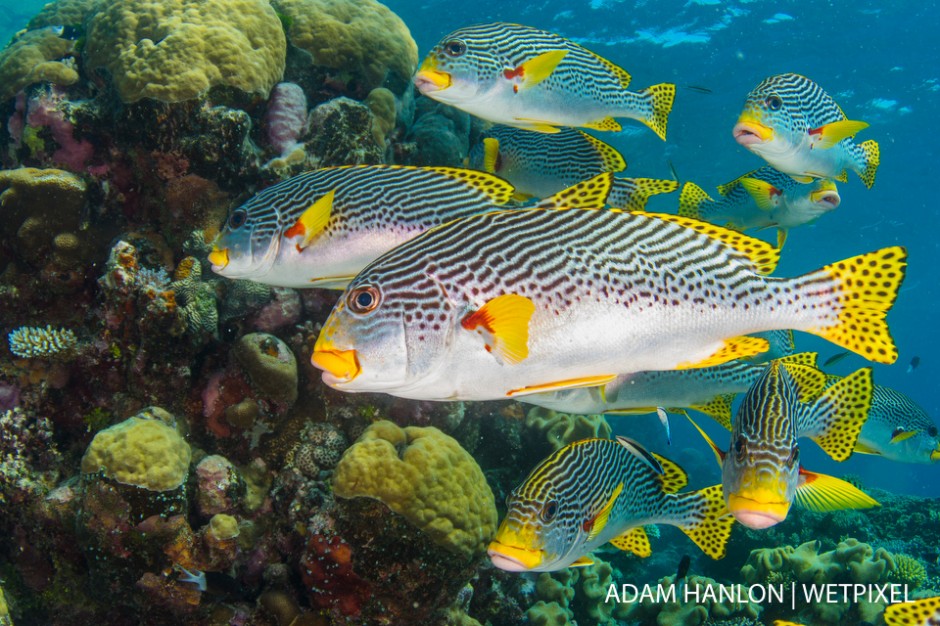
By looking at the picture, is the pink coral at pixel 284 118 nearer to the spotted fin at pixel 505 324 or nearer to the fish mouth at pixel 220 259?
the fish mouth at pixel 220 259

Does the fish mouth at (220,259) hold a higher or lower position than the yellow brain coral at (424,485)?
higher

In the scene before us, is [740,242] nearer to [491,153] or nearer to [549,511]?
[549,511]

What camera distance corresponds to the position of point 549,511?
3648mm

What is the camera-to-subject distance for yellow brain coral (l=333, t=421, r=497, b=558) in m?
3.94

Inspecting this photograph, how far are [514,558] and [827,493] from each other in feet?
7.42

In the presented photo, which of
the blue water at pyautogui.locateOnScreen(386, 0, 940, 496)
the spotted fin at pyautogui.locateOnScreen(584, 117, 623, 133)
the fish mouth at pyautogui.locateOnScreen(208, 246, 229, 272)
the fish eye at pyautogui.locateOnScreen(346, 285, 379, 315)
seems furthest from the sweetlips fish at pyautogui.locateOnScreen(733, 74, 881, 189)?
the blue water at pyautogui.locateOnScreen(386, 0, 940, 496)

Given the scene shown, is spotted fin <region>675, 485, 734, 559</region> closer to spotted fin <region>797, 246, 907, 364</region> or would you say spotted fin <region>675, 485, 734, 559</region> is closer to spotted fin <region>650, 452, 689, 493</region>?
spotted fin <region>650, 452, 689, 493</region>

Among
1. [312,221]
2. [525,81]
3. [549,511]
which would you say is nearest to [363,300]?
[312,221]

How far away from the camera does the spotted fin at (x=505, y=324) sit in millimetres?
2176

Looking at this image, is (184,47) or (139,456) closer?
(139,456)

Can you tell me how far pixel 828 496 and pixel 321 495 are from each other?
12.3 ft

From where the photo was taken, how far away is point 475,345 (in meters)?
2.23

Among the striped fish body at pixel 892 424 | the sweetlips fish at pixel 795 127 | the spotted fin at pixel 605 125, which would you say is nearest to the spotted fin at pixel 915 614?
the sweetlips fish at pixel 795 127

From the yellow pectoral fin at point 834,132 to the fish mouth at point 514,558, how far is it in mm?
4312
